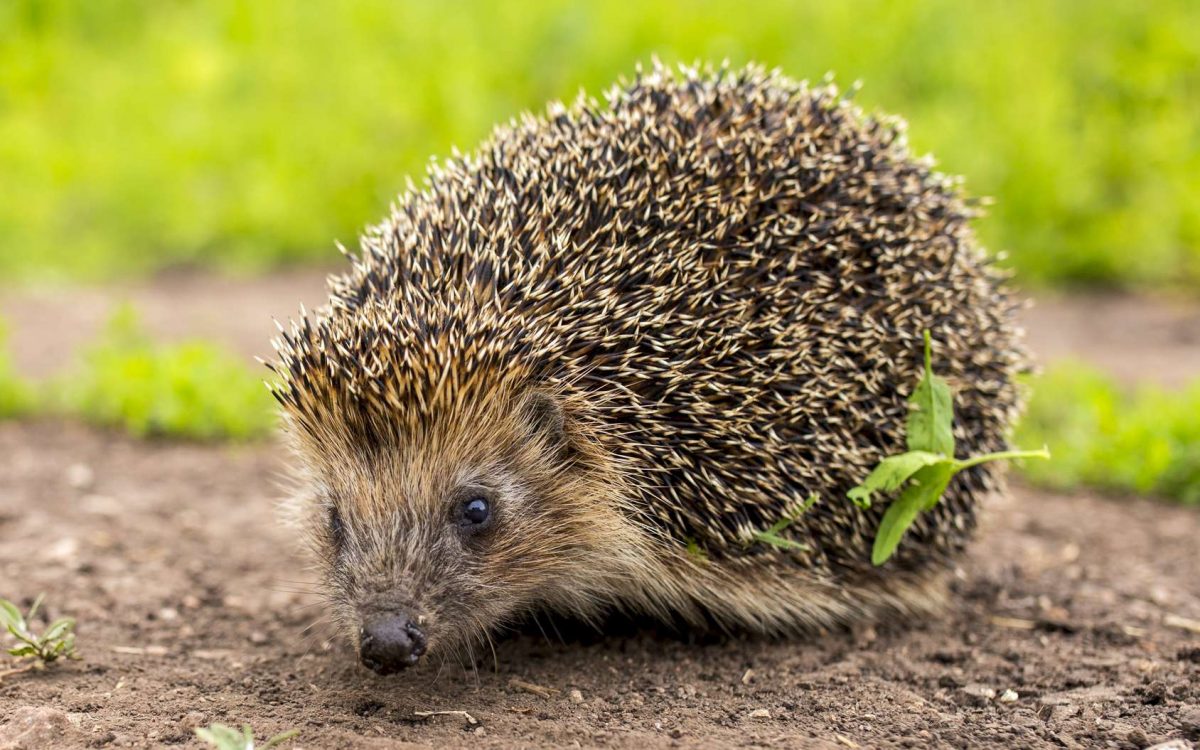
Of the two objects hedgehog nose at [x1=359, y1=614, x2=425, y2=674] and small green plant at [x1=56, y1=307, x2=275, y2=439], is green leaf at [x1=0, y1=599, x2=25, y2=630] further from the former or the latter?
small green plant at [x1=56, y1=307, x2=275, y2=439]

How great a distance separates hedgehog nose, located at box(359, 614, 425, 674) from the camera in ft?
12.7

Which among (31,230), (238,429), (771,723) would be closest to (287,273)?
(31,230)

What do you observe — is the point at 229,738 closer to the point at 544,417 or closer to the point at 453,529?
the point at 453,529

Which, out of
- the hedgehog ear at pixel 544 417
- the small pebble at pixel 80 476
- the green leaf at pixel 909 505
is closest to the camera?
the hedgehog ear at pixel 544 417

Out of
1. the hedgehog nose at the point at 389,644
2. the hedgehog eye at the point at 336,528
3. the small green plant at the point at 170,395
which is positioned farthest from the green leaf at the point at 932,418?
the small green plant at the point at 170,395

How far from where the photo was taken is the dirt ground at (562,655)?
381 cm

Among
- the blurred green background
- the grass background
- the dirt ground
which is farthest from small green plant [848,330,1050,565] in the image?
the grass background

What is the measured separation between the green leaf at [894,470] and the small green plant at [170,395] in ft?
14.3

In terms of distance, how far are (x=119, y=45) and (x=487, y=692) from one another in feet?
50.9

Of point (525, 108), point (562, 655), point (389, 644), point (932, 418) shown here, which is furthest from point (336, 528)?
point (525, 108)

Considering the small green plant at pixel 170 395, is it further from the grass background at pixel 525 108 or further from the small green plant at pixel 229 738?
the grass background at pixel 525 108

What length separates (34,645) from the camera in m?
4.15

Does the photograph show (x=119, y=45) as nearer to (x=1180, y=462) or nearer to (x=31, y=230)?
(x=31, y=230)

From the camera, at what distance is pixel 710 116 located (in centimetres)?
504
